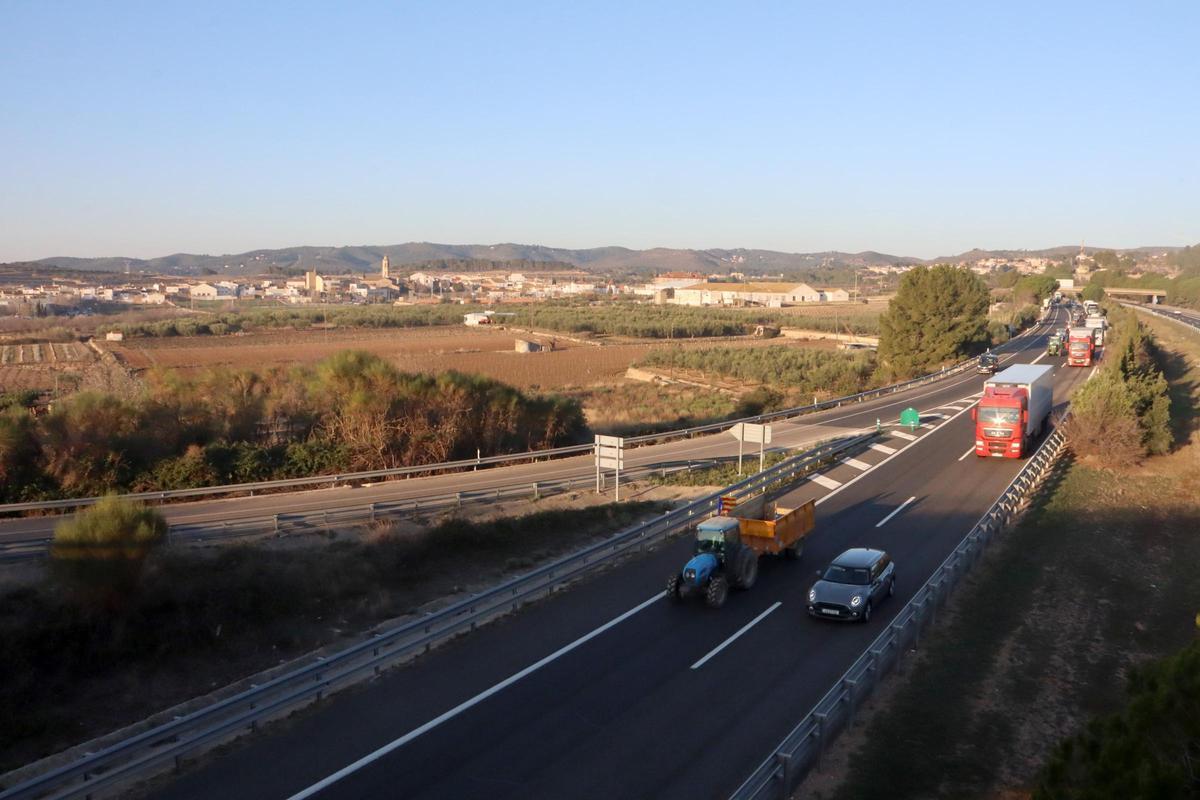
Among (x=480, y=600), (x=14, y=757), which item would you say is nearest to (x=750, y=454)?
(x=480, y=600)

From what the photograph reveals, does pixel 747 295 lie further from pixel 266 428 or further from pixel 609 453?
pixel 609 453

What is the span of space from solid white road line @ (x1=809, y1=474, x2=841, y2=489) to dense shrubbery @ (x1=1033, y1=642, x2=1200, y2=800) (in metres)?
21.0

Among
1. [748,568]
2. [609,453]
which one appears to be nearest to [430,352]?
[609,453]

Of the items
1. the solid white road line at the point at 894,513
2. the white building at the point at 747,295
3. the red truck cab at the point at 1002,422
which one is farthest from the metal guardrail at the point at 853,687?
the white building at the point at 747,295

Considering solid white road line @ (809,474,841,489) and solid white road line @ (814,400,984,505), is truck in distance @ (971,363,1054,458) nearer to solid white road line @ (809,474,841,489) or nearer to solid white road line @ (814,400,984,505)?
solid white road line @ (814,400,984,505)

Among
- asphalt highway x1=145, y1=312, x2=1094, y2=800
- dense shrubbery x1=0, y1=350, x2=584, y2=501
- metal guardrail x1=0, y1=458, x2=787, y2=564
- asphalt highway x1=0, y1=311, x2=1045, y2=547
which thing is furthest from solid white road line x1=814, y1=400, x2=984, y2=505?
dense shrubbery x1=0, y1=350, x2=584, y2=501

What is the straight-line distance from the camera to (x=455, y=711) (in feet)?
41.7

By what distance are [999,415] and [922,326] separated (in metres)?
33.0

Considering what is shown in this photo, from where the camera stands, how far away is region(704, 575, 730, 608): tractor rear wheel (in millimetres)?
16734

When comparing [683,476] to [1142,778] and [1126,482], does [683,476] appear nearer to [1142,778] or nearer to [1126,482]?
[1126,482]

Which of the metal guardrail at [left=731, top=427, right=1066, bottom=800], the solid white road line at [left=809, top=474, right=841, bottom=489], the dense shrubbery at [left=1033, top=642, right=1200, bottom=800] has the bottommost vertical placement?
the solid white road line at [left=809, top=474, right=841, bottom=489]

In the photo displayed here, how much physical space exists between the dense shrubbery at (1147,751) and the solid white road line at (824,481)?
21.0 m

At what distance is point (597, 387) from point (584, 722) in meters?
47.8

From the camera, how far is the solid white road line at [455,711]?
35.4 feet
